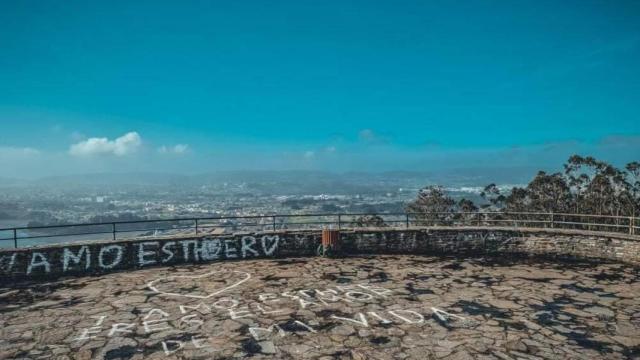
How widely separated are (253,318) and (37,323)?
4172 millimetres

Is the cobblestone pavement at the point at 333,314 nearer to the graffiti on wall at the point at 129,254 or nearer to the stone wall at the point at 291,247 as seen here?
the graffiti on wall at the point at 129,254

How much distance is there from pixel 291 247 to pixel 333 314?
21.1 ft

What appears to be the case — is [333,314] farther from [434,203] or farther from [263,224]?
[434,203]

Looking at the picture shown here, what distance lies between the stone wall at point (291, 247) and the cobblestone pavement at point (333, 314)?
1.00 metres

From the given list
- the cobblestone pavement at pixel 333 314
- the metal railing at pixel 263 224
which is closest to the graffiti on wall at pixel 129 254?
the metal railing at pixel 263 224

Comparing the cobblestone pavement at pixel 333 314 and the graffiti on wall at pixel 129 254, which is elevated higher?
the graffiti on wall at pixel 129 254

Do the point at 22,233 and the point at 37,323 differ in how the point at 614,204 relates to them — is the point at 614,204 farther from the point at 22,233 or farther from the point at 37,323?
the point at 22,233

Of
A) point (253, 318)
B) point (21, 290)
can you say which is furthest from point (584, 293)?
point (21, 290)

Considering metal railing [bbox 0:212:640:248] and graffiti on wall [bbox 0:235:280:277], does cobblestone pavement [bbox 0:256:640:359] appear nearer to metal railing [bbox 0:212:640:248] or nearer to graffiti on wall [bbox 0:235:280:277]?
graffiti on wall [bbox 0:235:280:277]

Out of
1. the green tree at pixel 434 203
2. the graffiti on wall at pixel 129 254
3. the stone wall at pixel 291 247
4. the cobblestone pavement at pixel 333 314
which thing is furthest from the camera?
the green tree at pixel 434 203

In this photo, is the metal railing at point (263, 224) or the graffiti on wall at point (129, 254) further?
the metal railing at point (263, 224)

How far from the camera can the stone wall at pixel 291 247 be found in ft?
39.0

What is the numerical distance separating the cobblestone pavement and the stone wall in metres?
Answer: 1.00

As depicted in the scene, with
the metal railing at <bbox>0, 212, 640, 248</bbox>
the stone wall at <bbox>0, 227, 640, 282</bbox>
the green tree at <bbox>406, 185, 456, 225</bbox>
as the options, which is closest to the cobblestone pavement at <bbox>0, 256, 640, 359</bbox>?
the stone wall at <bbox>0, 227, 640, 282</bbox>
